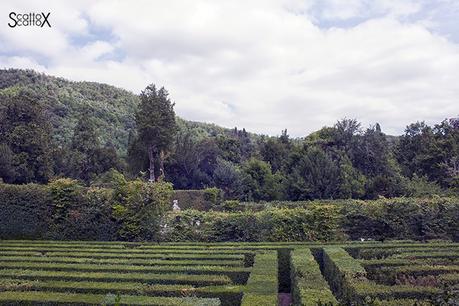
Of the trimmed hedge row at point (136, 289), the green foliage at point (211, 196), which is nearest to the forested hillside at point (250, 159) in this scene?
the green foliage at point (211, 196)

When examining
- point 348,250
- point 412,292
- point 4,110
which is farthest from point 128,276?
point 4,110

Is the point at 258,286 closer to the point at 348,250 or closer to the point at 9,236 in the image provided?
the point at 348,250

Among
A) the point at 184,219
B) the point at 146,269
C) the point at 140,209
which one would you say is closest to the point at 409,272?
the point at 146,269

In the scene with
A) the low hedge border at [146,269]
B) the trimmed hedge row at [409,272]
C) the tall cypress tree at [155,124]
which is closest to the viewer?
the trimmed hedge row at [409,272]

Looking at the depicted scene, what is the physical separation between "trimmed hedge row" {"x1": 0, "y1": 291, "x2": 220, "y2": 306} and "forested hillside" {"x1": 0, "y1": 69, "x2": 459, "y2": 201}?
25.7 meters

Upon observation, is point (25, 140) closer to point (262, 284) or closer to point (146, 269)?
point (146, 269)

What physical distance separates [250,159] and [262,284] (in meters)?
37.4

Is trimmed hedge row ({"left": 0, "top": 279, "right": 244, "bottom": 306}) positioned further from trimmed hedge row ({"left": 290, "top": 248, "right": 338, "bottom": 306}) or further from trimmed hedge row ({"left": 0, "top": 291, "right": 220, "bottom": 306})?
trimmed hedge row ({"left": 290, "top": 248, "right": 338, "bottom": 306})

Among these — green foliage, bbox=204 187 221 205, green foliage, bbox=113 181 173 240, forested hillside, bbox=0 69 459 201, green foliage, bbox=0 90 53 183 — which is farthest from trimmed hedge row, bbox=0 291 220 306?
green foliage, bbox=0 90 53 183

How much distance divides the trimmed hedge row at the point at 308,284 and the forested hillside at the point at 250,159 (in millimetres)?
20284

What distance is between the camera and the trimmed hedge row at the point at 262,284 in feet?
29.9

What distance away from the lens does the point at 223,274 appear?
1225 centimetres

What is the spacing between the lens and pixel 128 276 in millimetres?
11797

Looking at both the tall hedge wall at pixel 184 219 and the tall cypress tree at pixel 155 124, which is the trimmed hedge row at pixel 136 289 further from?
the tall cypress tree at pixel 155 124
